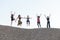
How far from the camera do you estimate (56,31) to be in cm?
2636

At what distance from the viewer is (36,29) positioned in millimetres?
27812

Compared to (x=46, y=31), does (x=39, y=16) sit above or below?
above

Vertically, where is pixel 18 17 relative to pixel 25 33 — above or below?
above

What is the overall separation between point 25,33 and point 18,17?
18.9 ft

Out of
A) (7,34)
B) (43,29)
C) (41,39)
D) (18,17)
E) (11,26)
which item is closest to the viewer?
(41,39)

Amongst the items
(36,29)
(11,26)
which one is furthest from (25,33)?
(11,26)

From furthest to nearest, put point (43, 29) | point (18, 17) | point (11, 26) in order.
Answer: point (18, 17) → point (11, 26) → point (43, 29)

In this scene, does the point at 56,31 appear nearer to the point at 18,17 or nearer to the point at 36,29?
the point at 36,29

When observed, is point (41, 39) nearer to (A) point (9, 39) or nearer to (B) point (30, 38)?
(B) point (30, 38)

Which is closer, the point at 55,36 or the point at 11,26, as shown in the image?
the point at 55,36

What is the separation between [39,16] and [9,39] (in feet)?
26.6

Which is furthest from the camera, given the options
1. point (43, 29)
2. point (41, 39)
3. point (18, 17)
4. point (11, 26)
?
point (18, 17)

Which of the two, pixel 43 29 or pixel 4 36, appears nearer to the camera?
pixel 4 36

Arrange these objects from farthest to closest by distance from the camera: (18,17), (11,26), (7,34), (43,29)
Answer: (18,17)
(11,26)
(43,29)
(7,34)
